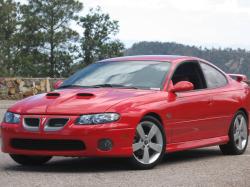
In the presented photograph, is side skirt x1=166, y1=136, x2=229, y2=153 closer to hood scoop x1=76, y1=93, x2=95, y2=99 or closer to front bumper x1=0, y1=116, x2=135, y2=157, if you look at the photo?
front bumper x1=0, y1=116, x2=135, y2=157

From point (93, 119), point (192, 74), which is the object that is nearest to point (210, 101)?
point (192, 74)

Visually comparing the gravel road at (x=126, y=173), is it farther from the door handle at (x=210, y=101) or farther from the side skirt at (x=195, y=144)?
the door handle at (x=210, y=101)

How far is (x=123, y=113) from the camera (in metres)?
8.77

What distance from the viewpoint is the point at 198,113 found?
10.2m

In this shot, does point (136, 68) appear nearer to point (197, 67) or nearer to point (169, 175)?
point (197, 67)

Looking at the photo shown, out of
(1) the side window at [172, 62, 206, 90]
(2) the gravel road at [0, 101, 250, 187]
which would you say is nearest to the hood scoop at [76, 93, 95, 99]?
(2) the gravel road at [0, 101, 250, 187]

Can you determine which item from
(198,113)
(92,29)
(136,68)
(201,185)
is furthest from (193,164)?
Answer: (92,29)

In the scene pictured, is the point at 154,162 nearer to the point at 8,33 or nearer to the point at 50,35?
the point at 50,35

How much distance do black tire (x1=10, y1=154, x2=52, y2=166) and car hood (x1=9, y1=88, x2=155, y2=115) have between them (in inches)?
25.7

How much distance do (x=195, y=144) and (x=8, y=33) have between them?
87427 mm

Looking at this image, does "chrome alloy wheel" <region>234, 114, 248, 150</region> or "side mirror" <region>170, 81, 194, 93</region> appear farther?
"chrome alloy wheel" <region>234, 114, 248, 150</region>

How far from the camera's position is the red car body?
28.4 ft

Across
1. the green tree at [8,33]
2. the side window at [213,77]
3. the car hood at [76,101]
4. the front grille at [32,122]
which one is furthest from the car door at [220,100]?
the green tree at [8,33]

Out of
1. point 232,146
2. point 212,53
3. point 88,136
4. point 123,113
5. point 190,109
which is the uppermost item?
point 123,113
